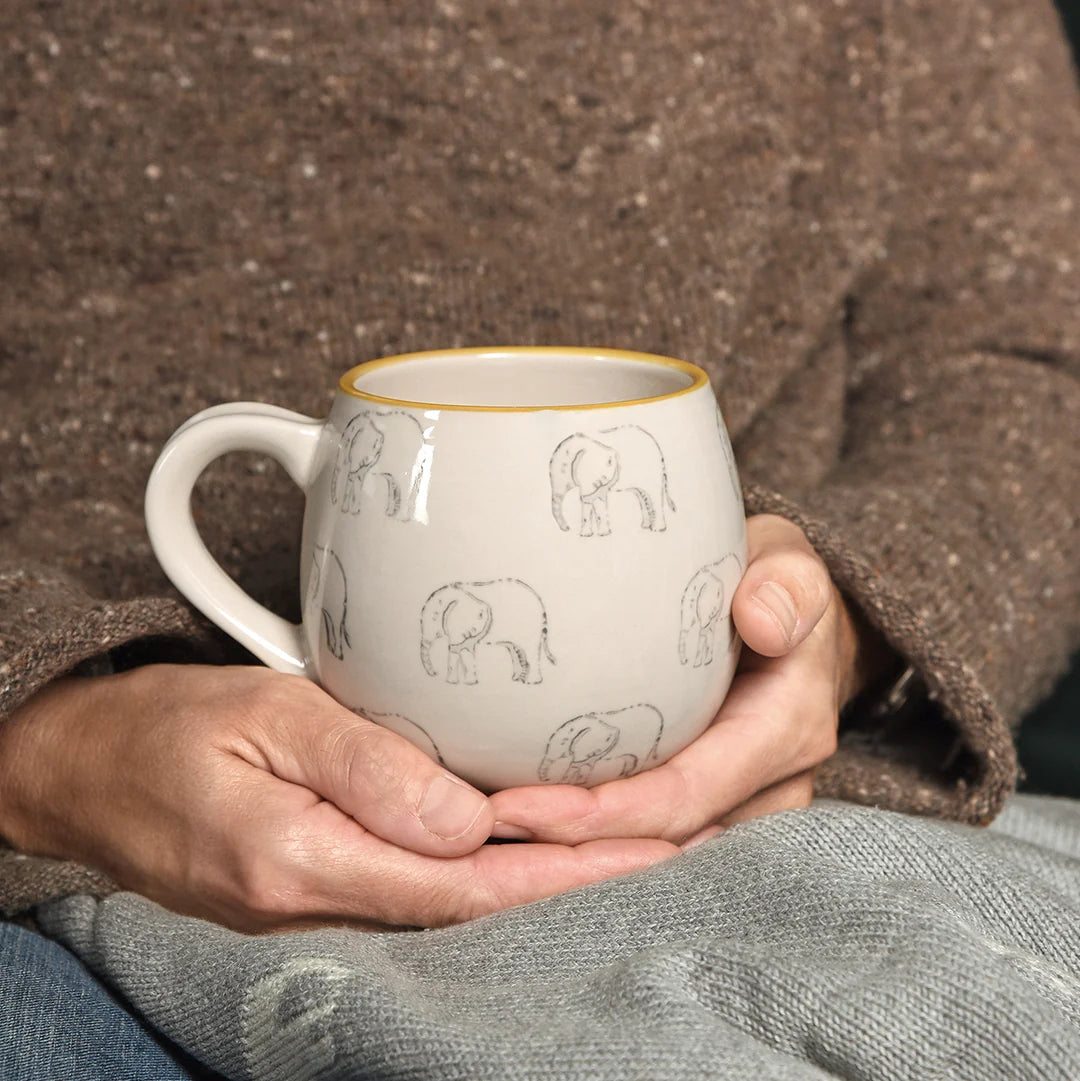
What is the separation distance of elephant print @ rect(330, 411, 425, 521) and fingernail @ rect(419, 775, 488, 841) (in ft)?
0.34

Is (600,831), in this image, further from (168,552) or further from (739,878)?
(168,552)

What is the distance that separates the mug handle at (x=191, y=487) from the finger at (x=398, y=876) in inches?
3.2

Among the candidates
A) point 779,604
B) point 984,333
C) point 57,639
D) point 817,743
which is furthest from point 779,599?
point 984,333

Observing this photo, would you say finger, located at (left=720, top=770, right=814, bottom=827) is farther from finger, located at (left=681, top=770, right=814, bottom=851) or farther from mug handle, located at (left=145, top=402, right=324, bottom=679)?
mug handle, located at (left=145, top=402, right=324, bottom=679)

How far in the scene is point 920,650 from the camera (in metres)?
0.60

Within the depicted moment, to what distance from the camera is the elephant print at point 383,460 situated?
45 cm

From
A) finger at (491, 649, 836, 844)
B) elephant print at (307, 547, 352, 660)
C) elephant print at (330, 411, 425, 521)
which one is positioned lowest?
finger at (491, 649, 836, 844)

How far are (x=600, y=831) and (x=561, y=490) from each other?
152mm

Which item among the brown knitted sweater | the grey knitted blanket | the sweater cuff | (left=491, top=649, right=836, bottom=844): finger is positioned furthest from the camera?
the brown knitted sweater

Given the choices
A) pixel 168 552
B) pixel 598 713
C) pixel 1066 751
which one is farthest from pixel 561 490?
pixel 1066 751

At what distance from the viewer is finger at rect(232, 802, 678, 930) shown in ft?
1.56

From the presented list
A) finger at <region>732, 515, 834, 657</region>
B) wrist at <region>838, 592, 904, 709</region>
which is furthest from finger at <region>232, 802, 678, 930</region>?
wrist at <region>838, 592, 904, 709</region>

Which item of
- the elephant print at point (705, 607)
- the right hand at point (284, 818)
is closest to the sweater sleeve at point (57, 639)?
the right hand at point (284, 818)

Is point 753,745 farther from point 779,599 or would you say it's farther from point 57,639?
point 57,639
